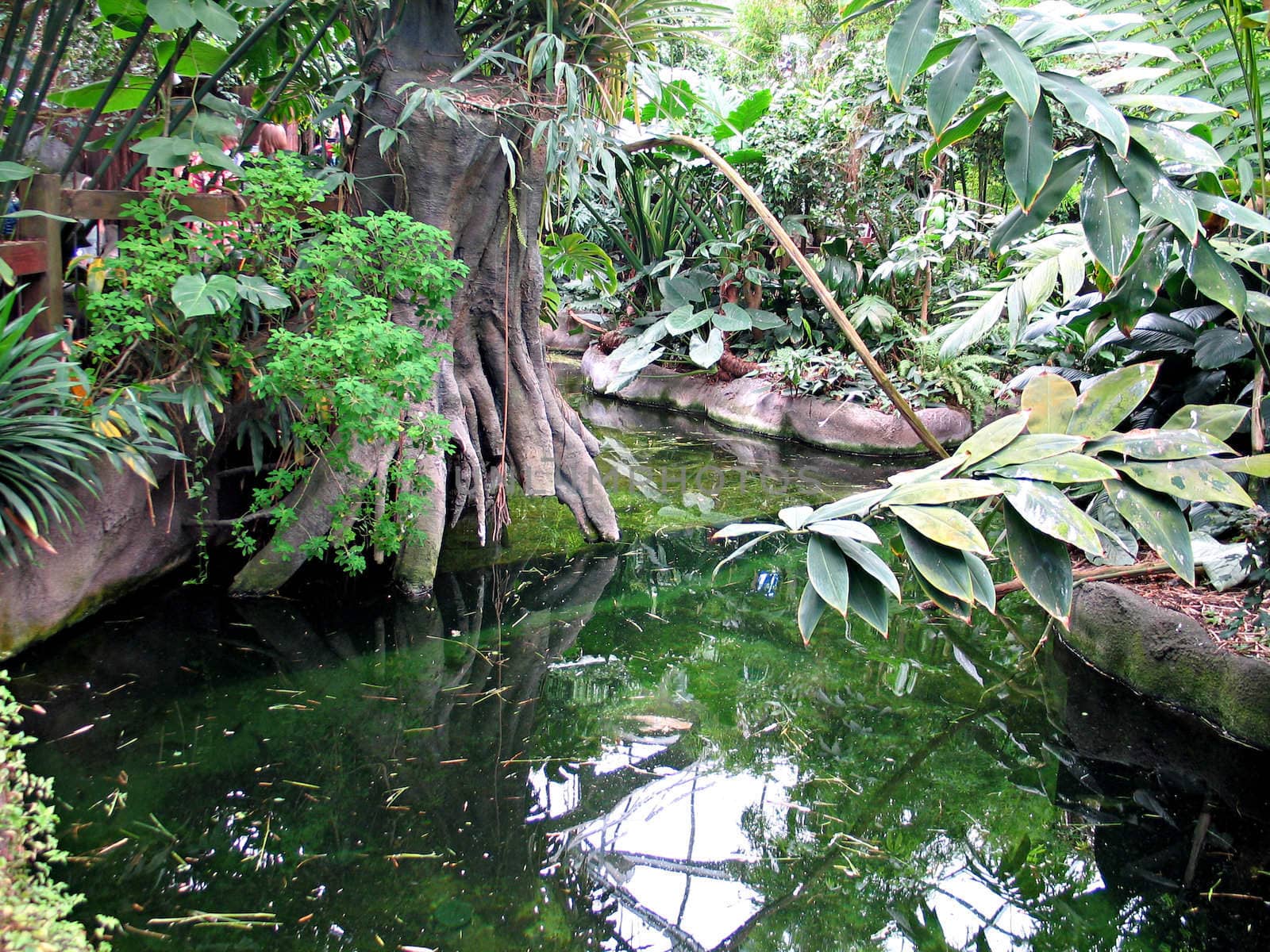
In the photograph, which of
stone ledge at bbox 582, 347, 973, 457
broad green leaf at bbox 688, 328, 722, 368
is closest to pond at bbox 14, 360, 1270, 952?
stone ledge at bbox 582, 347, 973, 457

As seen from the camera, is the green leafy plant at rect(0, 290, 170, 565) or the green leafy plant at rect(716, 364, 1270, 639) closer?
the green leafy plant at rect(716, 364, 1270, 639)

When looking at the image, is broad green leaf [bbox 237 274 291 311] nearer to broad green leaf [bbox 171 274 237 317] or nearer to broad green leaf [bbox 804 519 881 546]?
broad green leaf [bbox 171 274 237 317]

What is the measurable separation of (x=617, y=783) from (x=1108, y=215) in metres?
2.02

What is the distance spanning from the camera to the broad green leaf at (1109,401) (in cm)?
190

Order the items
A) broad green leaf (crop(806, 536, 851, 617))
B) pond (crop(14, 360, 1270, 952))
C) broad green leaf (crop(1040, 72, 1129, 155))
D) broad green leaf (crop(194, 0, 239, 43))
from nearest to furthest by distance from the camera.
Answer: broad green leaf (crop(806, 536, 851, 617))
broad green leaf (crop(1040, 72, 1129, 155))
pond (crop(14, 360, 1270, 952))
broad green leaf (crop(194, 0, 239, 43))

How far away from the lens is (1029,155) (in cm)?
188

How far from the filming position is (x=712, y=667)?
3.64 m

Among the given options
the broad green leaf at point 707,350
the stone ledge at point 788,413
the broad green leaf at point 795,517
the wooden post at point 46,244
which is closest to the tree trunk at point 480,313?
the wooden post at point 46,244

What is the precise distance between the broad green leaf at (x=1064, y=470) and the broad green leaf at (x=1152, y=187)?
0.64 metres

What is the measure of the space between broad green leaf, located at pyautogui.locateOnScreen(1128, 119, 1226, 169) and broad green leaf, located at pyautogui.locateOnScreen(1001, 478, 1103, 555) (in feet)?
2.71

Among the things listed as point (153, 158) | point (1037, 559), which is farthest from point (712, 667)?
point (153, 158)

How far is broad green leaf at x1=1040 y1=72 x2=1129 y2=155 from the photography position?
1790mm

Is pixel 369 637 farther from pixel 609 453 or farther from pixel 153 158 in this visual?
pixel 609 453

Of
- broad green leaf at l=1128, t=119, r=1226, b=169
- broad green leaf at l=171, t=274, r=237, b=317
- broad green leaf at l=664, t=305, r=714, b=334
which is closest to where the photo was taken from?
broad green leaf at l=1128, t=119, r=1226, b=169
